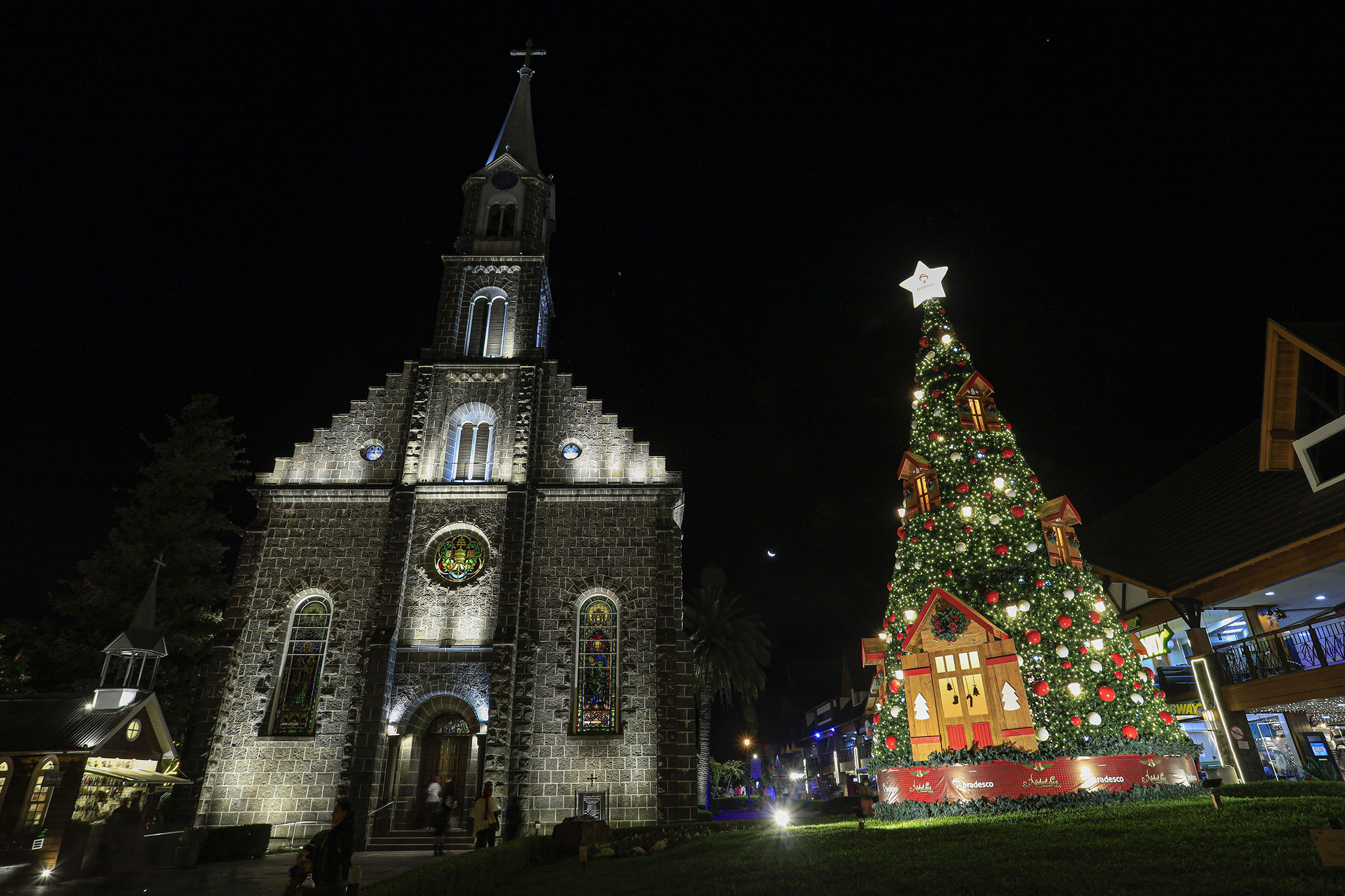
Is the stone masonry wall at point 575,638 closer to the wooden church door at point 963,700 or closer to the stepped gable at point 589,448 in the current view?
the stepped gable at point 589,448

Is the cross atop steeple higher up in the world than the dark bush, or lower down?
higher up

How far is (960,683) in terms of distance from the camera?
14.1m

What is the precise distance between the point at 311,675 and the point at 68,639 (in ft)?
35.2

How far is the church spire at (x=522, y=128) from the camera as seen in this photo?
28.4 m

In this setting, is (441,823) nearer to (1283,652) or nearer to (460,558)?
(460,558)

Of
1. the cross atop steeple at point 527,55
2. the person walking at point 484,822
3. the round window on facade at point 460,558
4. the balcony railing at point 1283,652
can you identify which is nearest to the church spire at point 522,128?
the cross atop steeple at point 527,55

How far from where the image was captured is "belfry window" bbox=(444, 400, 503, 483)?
22.8 metres

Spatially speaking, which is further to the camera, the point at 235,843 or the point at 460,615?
the point at 460,615

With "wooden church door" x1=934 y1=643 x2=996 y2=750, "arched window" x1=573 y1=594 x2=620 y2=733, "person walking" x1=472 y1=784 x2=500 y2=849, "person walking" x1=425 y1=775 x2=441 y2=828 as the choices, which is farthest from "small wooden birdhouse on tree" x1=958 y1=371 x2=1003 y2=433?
"person walking" x1=425 y1=775 x2=441 y2=828

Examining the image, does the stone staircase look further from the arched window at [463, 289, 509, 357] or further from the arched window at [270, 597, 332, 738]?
the arched window at [463, 289, 509, 357]

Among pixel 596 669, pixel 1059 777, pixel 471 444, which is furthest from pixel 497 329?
pixel 1059 777

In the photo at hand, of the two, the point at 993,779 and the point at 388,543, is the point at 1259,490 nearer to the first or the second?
the point at 993,779

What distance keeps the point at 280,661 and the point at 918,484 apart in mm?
18303

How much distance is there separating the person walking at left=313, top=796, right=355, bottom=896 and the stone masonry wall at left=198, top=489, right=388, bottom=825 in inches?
491
